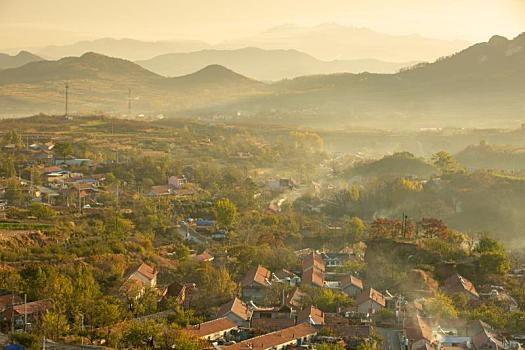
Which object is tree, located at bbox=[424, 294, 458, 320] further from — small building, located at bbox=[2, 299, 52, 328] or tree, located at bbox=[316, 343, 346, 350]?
small building, located at bbox=[2, 299, 52, 328]

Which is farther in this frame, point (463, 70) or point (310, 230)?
point (463, 70)

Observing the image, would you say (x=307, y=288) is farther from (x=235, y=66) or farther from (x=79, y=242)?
(x=235, y=66)

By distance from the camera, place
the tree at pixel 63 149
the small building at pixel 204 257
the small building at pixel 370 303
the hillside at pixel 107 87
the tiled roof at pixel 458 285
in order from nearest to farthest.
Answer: the small building at pixel 370 303 < the tiled roof at pixel 458 285 < the small building at pixel 204 257 < the tree at pixel 63 149 < the hillside at pixel 107 87

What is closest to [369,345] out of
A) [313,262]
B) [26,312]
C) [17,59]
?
[26,312]

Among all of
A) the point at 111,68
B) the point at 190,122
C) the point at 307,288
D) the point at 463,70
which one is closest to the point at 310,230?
the point at 307,288

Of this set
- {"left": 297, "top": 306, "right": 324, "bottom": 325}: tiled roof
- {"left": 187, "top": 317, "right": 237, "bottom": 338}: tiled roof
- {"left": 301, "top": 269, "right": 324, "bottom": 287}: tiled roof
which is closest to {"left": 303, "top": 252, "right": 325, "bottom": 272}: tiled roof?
{"left": 301, "top": 269, "right": 324, "bottom": 287}: tiled roof

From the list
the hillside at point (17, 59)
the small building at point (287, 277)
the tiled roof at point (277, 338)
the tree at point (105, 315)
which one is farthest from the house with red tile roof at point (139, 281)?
the hillside at point (17, 59)

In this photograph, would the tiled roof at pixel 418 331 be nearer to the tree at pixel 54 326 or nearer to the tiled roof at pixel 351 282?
the tiled roof at pixel 351 282
